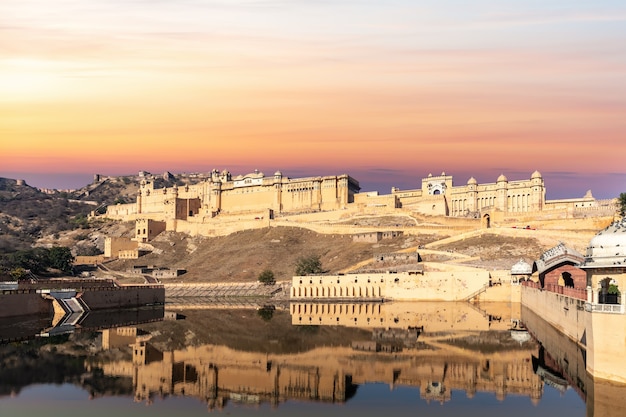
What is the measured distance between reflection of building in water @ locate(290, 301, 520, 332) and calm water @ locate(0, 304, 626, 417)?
0.63 metres

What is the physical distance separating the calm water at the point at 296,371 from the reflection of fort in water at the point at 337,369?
0.05 m

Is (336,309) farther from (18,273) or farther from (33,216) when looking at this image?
(33,216)

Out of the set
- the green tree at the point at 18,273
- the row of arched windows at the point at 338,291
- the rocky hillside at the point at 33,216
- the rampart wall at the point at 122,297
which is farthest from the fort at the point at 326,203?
the rampart wall at the point at 122,297

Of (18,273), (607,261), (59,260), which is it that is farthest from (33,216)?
(607,261)

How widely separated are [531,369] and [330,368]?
8.28m

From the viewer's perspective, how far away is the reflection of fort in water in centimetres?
2898

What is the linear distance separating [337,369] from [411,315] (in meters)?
23.1

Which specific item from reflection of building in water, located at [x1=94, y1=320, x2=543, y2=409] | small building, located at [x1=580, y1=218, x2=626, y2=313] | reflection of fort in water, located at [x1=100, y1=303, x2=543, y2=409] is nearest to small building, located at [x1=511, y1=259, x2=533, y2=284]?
reflection of fort in water, located at [x1=100, y1=303, x2=543, y2=409]

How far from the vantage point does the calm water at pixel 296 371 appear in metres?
26.4

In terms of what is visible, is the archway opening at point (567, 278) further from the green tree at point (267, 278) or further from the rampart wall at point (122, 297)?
the green tree at point (267, 278)

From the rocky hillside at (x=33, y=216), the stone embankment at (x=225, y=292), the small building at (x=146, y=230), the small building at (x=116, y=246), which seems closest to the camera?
the stone embankment at (x=225, y=292)

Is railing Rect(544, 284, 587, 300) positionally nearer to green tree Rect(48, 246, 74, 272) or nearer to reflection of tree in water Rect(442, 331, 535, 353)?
reflection of tree in water Rect(442, 331, 535, 353)

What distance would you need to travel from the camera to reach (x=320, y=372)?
32.7 metres

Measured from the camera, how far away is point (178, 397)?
2825cm
